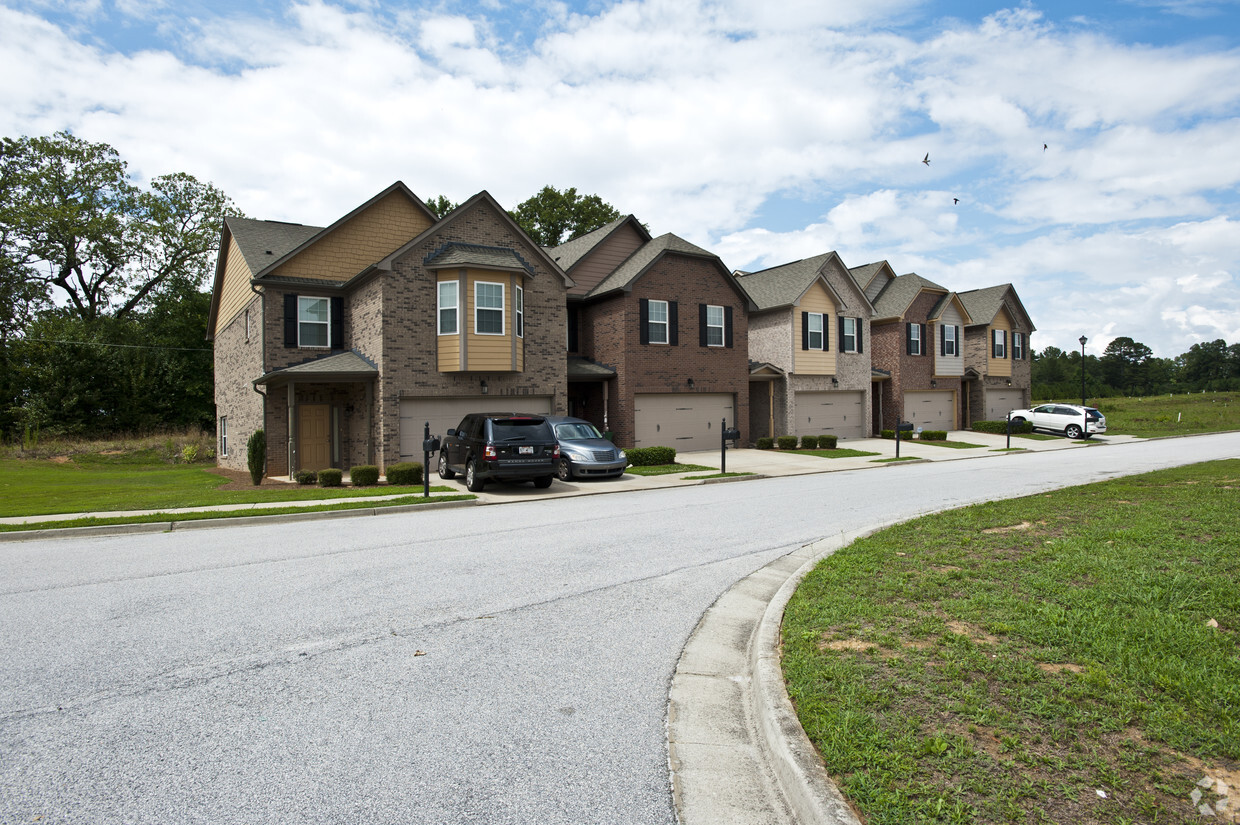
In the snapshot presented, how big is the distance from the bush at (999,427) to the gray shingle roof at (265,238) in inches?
1254

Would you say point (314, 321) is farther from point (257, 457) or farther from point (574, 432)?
point (574, 432)

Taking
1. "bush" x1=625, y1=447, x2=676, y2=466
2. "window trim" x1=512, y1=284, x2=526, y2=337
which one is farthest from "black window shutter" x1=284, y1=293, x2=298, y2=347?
"bush" x1=625, y1=447, x2=676, y2=466

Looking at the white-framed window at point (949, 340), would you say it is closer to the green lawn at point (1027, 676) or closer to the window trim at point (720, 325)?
the window trim at point (720, 325)

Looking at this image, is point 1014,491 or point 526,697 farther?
point 1014,491

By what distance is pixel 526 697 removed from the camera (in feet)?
14.3

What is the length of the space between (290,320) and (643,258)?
480 inches

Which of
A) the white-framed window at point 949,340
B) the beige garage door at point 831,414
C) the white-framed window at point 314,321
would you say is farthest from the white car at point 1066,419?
the white-framed window at point 314,321

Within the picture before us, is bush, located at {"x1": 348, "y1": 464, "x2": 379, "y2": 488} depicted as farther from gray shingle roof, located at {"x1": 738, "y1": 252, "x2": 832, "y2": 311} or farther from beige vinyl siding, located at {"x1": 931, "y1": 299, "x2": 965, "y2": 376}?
beige vinyl siding, located at {"x1": 931, "y1": 299, "x2": 965, "y2": 376}

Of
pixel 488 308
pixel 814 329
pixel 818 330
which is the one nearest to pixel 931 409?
pixel 818 330

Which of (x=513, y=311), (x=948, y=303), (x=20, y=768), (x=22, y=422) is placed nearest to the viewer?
(x=20, y=768)

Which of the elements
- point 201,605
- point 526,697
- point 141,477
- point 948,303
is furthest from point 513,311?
point 948,303

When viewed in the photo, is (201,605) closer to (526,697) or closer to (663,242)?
(526,697)

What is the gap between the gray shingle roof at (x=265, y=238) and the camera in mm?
21625

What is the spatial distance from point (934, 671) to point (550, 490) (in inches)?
483
